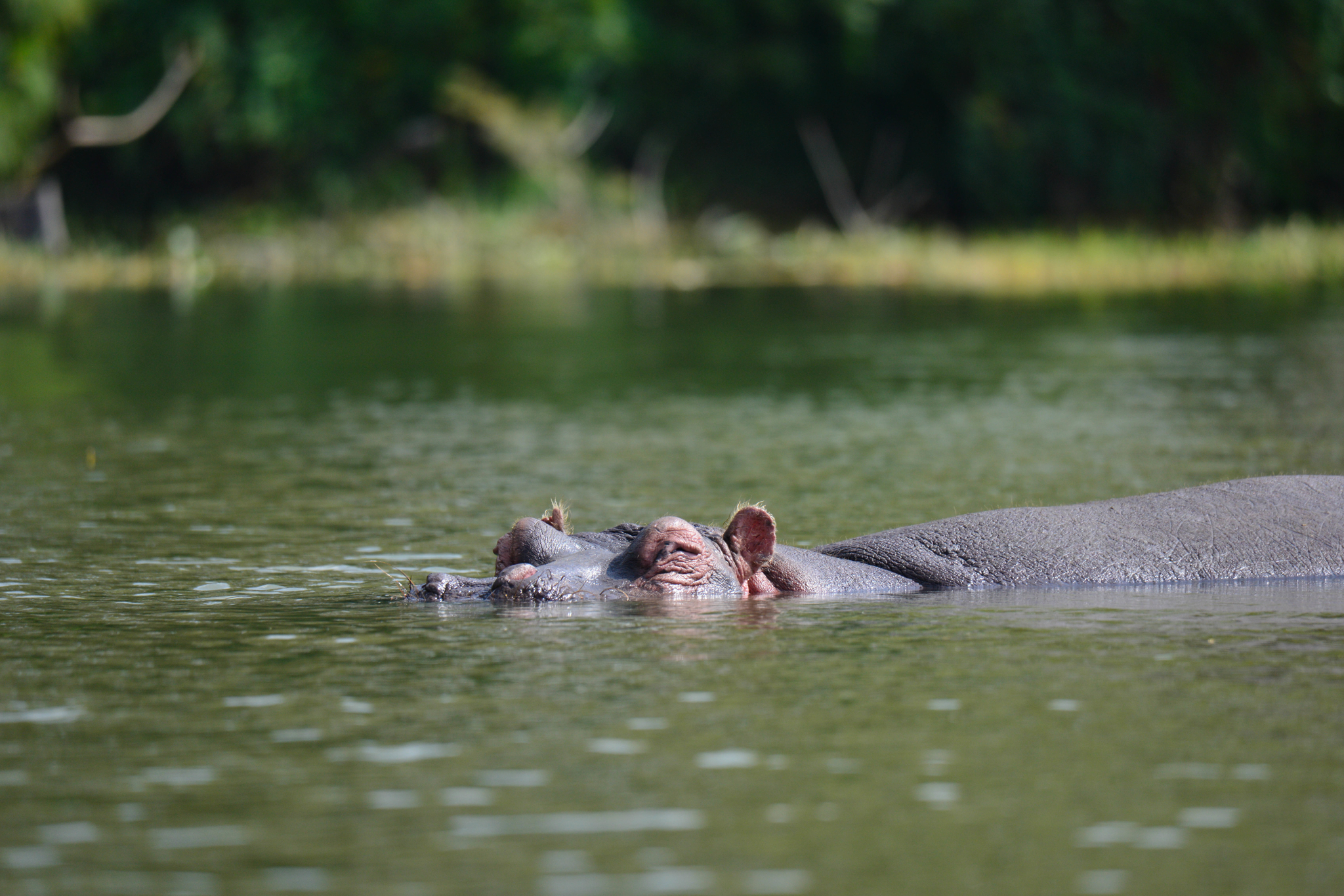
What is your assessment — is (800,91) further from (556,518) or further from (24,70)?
(556,518)

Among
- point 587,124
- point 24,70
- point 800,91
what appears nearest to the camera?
point 24,70

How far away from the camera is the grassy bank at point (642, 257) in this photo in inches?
1427

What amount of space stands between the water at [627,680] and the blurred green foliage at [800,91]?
83.6 ft

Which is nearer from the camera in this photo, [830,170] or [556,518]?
[556,518]

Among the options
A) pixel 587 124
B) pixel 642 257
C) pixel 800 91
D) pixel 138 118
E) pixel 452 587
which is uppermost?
pixel 800 91

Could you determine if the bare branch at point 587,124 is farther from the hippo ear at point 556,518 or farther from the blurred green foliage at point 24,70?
the hippo ear at point 556,518

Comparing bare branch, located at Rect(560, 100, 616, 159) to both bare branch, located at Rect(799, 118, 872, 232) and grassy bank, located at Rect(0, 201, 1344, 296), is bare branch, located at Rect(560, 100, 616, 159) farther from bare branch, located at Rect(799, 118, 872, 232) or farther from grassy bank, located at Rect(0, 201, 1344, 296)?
bare branch, located at Rect(799, 118, 872, 232)

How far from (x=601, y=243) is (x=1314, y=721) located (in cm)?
3789

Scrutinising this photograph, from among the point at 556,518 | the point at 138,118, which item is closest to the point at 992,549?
the point at 556,518

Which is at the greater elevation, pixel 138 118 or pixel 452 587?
pixel 138 118

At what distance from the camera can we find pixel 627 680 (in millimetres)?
8102

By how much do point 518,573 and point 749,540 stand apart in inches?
45.9

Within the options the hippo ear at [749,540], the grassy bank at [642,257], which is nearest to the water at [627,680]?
the hippo ear at [749,540]

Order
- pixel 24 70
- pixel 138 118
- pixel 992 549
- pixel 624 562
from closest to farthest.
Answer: pixel 624 562 < pixel 992 549 < pixel 24 70 < pixel 138 118
